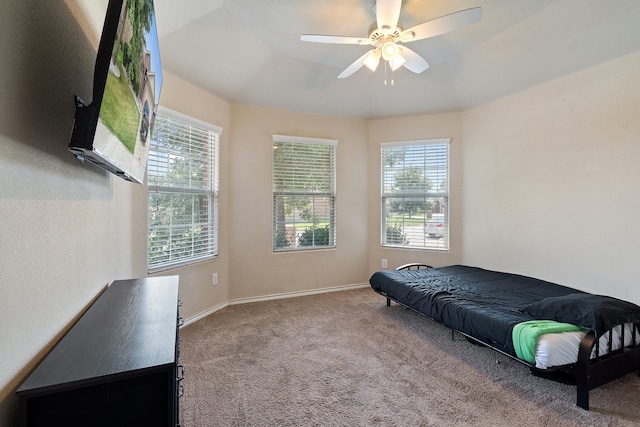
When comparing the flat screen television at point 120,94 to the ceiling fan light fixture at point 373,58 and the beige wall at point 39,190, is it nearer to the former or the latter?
the beige wall at point 39,190

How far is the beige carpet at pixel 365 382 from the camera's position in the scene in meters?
1.83

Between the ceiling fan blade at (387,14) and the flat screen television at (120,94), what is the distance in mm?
1405

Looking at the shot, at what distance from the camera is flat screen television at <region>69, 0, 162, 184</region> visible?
37.9 inches

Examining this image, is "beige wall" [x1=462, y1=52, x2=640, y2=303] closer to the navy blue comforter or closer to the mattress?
the navy blue comforter

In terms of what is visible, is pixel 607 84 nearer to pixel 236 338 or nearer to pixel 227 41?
pixel 227 41

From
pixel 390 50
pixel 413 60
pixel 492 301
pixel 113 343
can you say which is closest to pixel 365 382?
pixel 492 301

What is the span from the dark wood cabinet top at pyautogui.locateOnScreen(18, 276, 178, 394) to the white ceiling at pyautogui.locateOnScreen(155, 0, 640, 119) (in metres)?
2.28

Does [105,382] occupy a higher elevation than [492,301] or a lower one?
higher

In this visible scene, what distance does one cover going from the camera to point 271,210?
415cm

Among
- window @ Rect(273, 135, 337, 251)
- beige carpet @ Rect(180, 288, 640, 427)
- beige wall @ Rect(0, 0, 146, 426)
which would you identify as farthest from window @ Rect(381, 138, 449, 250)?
beige wall @ Rect(0, 0, 146, 426)

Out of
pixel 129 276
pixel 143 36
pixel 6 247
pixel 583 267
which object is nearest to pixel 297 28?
pixel 143 36

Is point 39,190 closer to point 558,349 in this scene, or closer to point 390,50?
point 390,50

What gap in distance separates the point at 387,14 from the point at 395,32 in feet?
0.71

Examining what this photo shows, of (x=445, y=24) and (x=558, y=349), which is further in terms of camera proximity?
(x=445, y=24)
